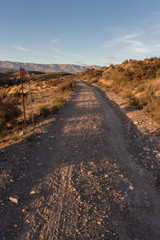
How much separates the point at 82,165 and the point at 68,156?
66 centimetres

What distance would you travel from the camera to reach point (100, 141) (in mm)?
5980

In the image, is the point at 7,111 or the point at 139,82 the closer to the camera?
the point at 7,111

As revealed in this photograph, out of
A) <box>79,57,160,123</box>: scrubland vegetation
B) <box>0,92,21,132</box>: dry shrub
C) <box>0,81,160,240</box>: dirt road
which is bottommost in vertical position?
<box>0,81,160,240</box>: dirt road

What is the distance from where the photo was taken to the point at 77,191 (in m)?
3.46

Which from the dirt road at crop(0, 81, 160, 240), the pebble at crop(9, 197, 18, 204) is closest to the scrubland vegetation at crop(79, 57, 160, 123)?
the dirt road at crop(0, 81, 160, 240)

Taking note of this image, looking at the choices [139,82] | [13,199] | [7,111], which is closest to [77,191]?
[13,199]

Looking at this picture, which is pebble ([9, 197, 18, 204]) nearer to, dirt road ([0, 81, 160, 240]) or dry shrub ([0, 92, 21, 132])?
dirt road ([0, 81, 160, 240])

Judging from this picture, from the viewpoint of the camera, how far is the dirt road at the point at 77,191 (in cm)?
265

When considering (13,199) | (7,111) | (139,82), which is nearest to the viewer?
(13,199)

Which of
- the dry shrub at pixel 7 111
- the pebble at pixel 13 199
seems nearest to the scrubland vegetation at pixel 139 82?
the dry shrub at pixel 7 111

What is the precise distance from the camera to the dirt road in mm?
2650

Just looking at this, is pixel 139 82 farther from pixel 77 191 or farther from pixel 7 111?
pixel 77 191

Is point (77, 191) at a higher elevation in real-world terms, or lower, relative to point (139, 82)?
lower

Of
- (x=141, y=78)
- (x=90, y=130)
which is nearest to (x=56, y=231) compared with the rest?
(x=90, y=130)
